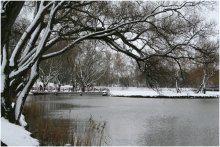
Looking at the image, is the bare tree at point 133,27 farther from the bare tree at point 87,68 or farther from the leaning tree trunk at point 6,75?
the bare tree at point 87,68

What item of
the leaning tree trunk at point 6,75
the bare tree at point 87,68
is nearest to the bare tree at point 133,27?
the leaning tree trunk at point 6,75

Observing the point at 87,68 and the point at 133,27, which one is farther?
the point at 87,68

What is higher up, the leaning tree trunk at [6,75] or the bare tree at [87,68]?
the bare tree at [87,68]

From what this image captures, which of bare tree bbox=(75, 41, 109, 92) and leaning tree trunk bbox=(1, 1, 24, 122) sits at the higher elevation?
bare tree bbox=(75, 41, 109, 92)

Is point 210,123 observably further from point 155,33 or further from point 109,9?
point 109,9

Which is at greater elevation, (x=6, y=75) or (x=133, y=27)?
(x=133, y=27)

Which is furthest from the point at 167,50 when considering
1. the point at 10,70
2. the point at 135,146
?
the point at 10,70

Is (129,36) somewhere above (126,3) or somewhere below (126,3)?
below

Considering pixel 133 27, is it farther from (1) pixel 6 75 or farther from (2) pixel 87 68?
(2) pixel 87 68

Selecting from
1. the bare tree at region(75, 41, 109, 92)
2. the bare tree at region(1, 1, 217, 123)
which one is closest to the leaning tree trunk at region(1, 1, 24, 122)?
the bare tree at region(1, 1, 217, 123)

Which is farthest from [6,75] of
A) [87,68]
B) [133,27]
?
[87,68]

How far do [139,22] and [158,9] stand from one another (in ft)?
2.84

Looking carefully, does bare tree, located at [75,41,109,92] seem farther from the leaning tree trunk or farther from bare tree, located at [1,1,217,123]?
the leaning tree trunk

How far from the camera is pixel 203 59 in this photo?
14.3 metres
